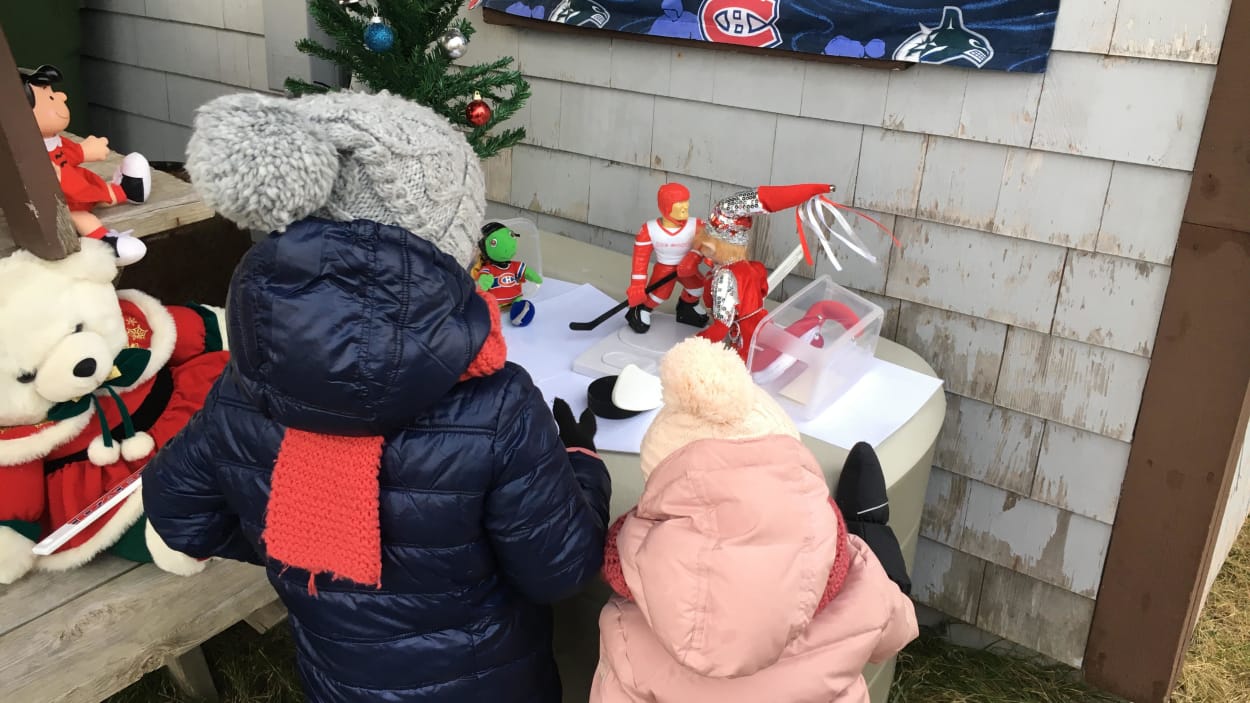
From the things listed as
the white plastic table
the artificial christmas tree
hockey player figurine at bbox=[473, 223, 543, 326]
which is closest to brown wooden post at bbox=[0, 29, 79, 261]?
the artificial christmas tree

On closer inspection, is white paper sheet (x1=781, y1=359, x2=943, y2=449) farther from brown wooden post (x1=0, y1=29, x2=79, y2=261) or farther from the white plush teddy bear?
brown wooden post (x1=0, y1=29, x2=79, y2=261)

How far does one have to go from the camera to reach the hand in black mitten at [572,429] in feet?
A: 4.47

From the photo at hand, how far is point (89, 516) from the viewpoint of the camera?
150cm

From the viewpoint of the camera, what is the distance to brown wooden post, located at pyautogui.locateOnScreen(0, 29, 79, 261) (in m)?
1.42

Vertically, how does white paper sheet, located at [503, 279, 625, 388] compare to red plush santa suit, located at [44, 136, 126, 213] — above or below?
below

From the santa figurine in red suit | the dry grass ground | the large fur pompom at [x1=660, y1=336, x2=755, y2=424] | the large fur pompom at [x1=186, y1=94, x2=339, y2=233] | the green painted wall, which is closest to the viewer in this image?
the large fur pompom at [x1=186, y1=94, x2=339, y2=233]

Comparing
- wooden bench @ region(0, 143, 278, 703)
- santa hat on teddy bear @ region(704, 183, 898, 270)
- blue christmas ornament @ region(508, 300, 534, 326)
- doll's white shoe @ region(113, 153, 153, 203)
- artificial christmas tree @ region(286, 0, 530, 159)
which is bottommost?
wooden bench @ region(0, 143, 278, 703)

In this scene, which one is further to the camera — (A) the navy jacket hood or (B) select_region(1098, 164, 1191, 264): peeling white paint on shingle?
(B) select_region(1098, 164, 1191, 264): peeling white paint on shingle

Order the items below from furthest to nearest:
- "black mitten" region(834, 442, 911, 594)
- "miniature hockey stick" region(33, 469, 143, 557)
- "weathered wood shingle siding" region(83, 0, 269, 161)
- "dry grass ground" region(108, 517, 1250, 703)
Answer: "weathered wood shingle siding" region(83, 0, 269, 161), "dry grass ground" region(108, 517, 1250, 703), "miniature hockey stick" region(33, 469, 143, 557), "black mitten" region(834, 442, 911, 594)

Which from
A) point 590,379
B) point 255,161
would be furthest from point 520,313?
point 255,161

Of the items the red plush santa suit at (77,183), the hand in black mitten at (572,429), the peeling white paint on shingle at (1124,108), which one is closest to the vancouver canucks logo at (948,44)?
the peeling white paint on shingle at (1124,108)

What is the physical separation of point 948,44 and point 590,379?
87 centimetres

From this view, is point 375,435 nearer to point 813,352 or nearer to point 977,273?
point 813,352

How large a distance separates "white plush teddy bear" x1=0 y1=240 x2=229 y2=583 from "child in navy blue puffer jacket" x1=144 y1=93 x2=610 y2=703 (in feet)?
1.27
